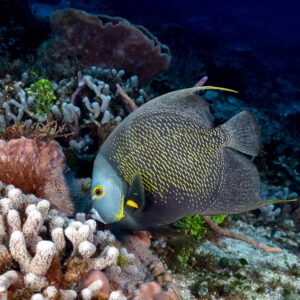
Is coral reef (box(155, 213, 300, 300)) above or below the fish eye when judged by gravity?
below

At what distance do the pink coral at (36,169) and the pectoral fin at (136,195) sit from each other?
714 millimetres

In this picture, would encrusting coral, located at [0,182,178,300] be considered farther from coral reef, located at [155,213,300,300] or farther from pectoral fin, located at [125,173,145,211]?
coral reef, located at [155,213,300,300]

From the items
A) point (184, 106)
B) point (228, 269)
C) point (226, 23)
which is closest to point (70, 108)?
point (184, 106)

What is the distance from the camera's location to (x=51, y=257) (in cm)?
163

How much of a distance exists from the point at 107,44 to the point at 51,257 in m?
4.69

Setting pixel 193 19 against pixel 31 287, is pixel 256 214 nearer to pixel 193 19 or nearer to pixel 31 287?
pixel 31 287

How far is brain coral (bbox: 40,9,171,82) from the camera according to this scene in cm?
557

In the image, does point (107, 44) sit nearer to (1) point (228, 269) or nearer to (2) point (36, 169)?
(2) point (36, 169)

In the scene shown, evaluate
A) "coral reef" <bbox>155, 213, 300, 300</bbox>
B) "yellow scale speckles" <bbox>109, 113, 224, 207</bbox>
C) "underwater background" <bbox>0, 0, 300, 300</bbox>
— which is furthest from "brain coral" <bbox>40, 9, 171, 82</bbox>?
"yellow scale speckles" <bbox>109, 113, 224, 207</bbox>

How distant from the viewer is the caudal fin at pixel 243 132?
2145 mm

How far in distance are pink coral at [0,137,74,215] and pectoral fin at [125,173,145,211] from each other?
714 millimetres

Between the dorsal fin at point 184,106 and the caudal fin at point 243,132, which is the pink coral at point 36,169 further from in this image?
the caudal fin at point 243,132

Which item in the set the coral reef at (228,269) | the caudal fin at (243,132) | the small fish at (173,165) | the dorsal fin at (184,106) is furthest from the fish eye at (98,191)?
the coral reef at (228,269)

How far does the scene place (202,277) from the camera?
2740mm
